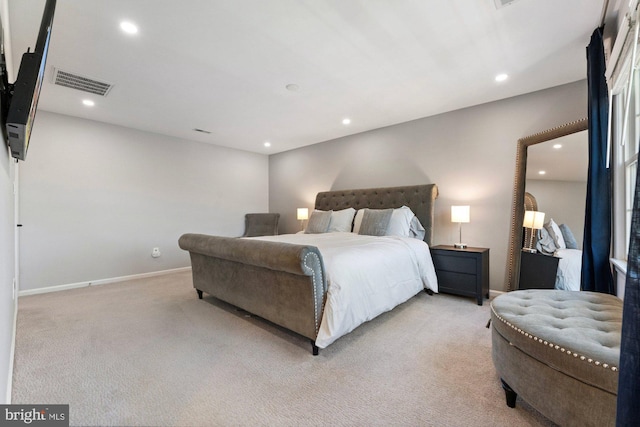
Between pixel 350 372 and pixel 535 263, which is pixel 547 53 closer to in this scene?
pixel 535 263

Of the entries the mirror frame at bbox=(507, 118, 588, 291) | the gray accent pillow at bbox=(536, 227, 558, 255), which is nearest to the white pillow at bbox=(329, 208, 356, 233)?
the mirror frame at bbox=(507, 118, 588, 291)

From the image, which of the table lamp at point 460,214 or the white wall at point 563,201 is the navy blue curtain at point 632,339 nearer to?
the white wall at point 563,201

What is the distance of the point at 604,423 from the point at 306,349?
5.32 ft

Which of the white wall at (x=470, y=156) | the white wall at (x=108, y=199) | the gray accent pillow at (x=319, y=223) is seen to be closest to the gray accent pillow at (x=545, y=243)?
the white wall at (x=470, y=156)

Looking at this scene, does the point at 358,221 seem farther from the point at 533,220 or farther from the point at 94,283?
the point at 94,283

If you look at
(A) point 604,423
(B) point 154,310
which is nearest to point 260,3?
(A) point 604,423

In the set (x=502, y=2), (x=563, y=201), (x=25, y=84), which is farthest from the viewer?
(x=563, y=201)

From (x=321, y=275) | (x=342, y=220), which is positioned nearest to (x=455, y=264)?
(x=342, y=220)

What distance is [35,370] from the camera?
180 centimetres

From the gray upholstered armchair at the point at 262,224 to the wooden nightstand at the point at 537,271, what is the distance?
4095 mm

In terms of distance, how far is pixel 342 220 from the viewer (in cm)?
421

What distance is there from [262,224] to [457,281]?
379cm

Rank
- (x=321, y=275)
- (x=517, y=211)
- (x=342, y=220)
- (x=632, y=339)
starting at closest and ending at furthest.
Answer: (x=632, y=339)
(x=321, y=275)
(x=517, y=211)
(x=342, y=220)

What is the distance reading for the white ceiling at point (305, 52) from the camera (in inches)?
74.3
